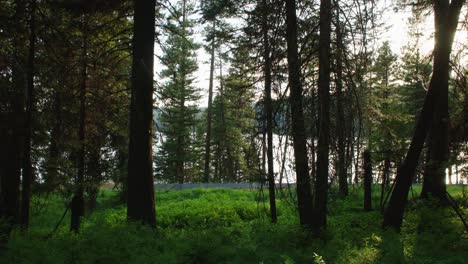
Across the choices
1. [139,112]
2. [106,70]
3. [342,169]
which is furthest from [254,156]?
[106,70]

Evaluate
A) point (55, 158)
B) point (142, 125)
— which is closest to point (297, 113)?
point (142, 125)

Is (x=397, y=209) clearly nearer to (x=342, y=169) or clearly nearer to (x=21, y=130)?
(x=342, y=169)

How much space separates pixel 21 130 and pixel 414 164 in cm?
1035

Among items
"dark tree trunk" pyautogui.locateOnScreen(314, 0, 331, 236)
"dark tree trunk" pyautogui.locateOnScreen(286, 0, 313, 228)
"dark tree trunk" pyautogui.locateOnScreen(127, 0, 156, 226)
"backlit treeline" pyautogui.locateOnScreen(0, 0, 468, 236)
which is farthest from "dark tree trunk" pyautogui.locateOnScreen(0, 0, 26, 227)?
"dark tree trunk" pyautogui.locateOnScreen(314, 0, 331, 236)

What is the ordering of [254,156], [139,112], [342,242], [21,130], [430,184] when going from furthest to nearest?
1. [430,184]
2. [21,130]
3. [139,112]
4. [342,242]
5. [254,156]

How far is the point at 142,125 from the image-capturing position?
8594 millimetres

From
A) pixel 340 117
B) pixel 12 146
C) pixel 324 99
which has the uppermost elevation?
pixel 324 99

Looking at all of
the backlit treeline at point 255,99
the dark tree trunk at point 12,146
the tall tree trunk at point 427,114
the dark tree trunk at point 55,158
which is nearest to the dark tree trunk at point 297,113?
the backlit treeline at point 255,99

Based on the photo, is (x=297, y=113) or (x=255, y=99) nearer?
(x=297, y=113)

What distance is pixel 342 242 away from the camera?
25.2ft

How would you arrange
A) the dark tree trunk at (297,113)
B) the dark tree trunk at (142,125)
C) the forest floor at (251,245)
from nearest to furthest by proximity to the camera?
the forest floor at (251,245)
the dark tree trunk at (297,113)
the dark tree trunk at (142,125)

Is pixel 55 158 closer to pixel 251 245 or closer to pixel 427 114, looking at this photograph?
pixel 251 245

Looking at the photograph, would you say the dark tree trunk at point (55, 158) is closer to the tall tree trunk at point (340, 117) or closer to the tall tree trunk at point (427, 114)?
the tall tree trunk at point (340, 117)

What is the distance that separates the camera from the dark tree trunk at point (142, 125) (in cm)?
846
